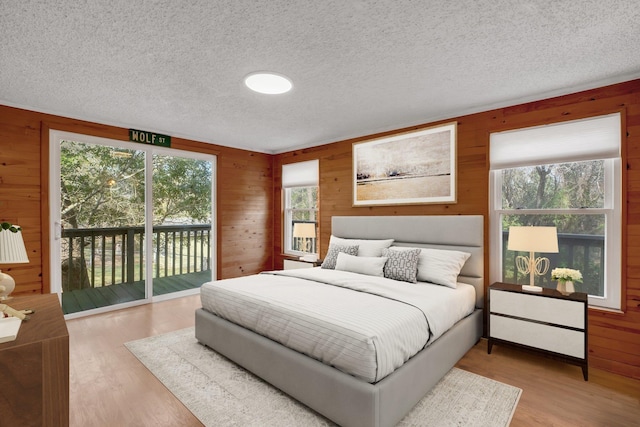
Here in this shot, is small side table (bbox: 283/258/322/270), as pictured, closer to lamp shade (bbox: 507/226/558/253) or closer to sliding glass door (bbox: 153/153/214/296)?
sliding glass door (bbox: 153/153/214/296)

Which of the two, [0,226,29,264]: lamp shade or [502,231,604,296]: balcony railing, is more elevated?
[0,226,29,264]: lamp shade

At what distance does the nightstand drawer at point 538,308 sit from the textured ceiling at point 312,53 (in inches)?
74.4

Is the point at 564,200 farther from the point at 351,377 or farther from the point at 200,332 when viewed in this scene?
the point at 200,332

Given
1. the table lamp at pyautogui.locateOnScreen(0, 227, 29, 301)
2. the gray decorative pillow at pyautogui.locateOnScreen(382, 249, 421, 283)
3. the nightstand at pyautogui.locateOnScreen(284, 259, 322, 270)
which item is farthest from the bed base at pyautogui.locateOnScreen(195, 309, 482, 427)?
the nightstand at pyautogui.locateOnScreen(284, 259, 322, 270)

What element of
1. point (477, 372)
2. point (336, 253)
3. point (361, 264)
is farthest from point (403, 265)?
point (477, 372)

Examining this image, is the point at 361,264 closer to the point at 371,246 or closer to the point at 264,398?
the point at 371,246

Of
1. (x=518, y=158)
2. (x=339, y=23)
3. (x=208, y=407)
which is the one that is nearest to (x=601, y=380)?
(x=518, y=158)

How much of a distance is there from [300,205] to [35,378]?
4310 mm

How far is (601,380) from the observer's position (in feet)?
8.11

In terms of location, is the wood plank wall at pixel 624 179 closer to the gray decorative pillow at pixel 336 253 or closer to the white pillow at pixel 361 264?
the gray decorative pillow at pixel 336 253

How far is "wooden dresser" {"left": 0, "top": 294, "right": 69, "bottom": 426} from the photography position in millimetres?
1271

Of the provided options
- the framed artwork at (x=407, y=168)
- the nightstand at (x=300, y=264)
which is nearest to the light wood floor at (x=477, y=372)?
the framed artwork at (x=407, y=168)

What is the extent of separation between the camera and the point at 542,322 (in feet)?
8.66

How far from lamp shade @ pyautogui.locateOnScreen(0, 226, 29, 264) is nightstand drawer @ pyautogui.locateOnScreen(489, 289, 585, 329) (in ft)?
11.6
